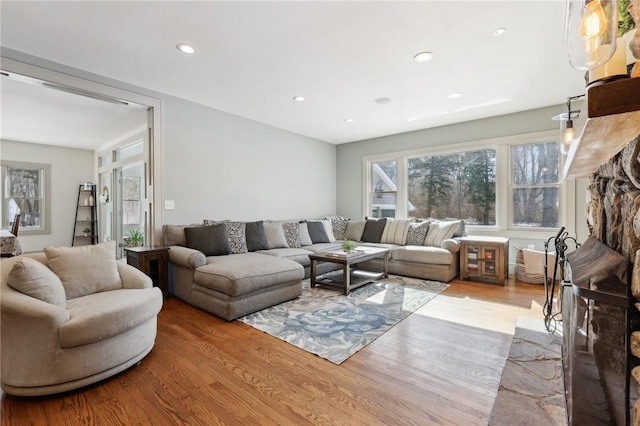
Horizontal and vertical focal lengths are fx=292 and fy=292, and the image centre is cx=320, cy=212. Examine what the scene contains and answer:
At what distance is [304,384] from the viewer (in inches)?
72.7

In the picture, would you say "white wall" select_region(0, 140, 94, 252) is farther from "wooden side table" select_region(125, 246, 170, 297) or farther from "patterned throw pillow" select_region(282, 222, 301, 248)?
"patterned throw pillow" select_region(282, 222, 301, 248)

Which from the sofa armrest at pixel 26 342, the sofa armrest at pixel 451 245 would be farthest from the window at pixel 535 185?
the sofa armrest at pixel 26 342

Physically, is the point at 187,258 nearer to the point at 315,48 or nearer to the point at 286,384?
the point at 286,384

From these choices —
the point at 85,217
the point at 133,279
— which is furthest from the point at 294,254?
the point at 85,217

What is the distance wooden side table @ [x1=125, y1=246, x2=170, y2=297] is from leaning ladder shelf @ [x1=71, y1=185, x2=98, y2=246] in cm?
481

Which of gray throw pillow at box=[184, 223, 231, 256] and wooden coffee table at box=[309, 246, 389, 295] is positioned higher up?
gray throw pillow at box=[184, 223, 231, 256]

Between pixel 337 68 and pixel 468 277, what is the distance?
3535 mm

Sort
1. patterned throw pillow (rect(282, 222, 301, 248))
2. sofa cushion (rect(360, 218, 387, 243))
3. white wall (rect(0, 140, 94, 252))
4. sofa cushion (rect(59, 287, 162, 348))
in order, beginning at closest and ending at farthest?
sofa cushion (rect(59, 287, 162, 348))
patterned throw pillow (rect(282, 222, 301, 248))
sofa cushion (rect(360, 218, 387, 243))
white wall (rect(0, 140, 94, 252))

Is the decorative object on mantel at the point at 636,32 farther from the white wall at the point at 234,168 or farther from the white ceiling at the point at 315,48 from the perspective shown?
the white wall at the point at 234,168

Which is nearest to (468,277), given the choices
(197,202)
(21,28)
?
(197,202)

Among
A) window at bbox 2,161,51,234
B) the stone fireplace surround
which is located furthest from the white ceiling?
window at bbox 2,161,51,234

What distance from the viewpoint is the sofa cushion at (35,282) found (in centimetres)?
179

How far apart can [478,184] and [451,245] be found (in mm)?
1456

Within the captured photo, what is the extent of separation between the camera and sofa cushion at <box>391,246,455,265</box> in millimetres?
4270
